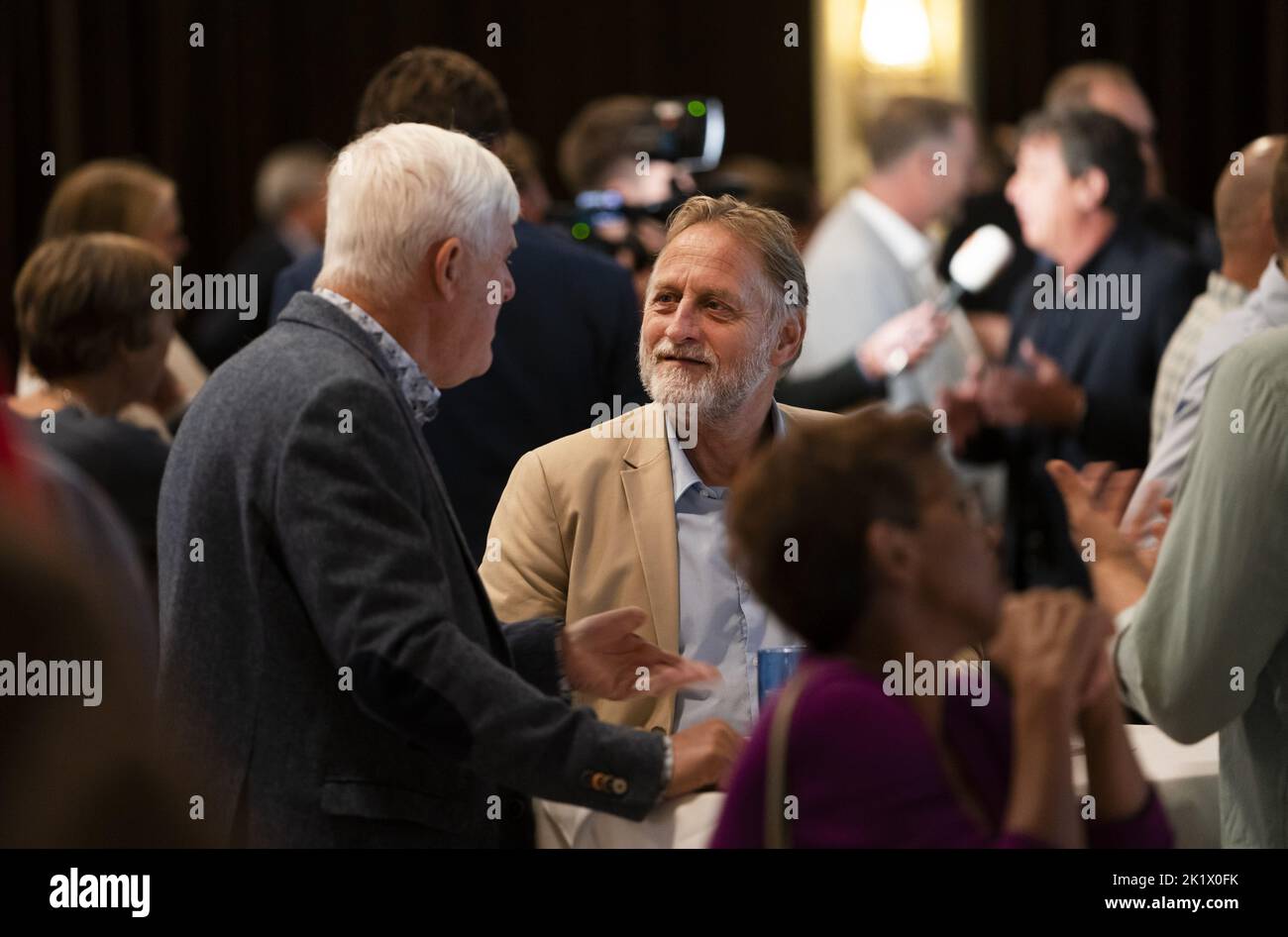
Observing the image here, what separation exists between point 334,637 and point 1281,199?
128 centimetres

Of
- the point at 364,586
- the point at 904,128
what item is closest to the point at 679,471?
the point at 364,586

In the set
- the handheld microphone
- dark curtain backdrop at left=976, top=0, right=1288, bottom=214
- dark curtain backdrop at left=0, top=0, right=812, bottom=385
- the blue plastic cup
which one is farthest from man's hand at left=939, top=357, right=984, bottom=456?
dark curtain backdrop at left=0, top=0, right=812, bottom=385

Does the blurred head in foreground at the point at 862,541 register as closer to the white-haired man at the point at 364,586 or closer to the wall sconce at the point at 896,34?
the white-haired man at the point at 364,586

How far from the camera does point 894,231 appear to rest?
15.5 ft

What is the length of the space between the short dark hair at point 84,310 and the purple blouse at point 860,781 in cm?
194

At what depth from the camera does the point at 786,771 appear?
133cm

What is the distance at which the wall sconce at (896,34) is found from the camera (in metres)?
7.43

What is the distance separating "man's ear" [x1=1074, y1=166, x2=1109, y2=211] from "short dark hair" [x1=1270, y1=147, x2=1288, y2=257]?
2163mm

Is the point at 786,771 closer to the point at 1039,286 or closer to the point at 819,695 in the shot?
the point at 819,695

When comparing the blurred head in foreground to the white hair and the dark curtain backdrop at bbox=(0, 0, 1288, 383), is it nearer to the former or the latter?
the white hair

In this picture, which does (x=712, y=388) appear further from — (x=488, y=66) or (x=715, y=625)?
(x=488, y=66)

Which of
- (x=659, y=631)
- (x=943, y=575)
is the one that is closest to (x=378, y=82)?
(x=659, y=631)

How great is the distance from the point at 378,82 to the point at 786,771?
213 centimetres
